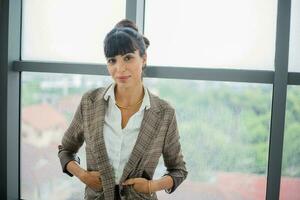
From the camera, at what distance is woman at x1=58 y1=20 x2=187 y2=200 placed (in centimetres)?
131

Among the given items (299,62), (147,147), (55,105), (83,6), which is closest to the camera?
(147,147)

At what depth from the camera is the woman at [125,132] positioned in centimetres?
131

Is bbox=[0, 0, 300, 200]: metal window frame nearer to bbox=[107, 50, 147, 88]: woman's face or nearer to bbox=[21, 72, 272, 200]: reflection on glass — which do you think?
bbox=[21, 72, 272, 200]: reflection on glass

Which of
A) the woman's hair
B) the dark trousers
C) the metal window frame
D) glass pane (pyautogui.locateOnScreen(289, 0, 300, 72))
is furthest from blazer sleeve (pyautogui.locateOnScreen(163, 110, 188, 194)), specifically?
glass pane (pyautogui.locateOnScreen(289, 0, 300, 72))

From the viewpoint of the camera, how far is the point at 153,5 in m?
1.94

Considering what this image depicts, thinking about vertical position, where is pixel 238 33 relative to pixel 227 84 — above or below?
above

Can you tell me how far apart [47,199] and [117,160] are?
1.21 m

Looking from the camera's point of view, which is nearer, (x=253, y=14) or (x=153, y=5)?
(x=253, y=14)

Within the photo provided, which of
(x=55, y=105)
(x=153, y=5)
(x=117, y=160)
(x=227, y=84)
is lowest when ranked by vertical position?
(x=117, y=160)

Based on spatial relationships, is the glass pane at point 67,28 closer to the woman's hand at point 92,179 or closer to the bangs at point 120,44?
the bangs at point 120,44

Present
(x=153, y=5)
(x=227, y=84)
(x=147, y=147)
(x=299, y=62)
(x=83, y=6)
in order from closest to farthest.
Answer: (x=147, y=147) → (x=299, y=62) → (x=227, y=84) → (x=153, y=5) → (x=83, y=6)

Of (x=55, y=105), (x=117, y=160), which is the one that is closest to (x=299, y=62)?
(x=117, y=160)

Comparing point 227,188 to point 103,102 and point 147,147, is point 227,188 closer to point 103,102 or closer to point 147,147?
point 147,147

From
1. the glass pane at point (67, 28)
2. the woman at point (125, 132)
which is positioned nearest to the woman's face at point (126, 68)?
the woman at point (125, 132)
